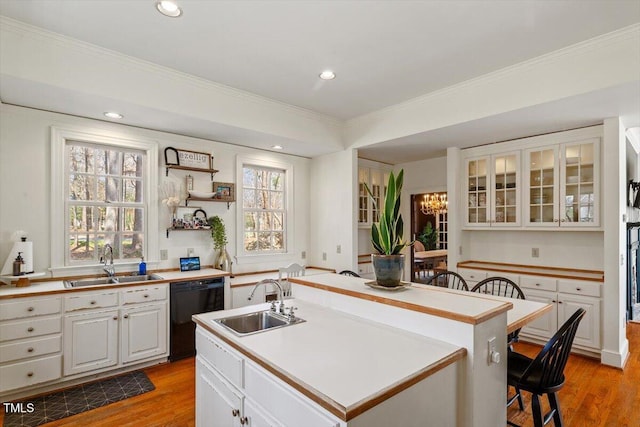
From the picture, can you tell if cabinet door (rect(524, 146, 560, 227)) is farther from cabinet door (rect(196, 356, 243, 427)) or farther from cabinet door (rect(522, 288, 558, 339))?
cabinet door (rect(196, 356, 243, 427))

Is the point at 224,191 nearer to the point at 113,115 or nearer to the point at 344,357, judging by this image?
the point at 113,115

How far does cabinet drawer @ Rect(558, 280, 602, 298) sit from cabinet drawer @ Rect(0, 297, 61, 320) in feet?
16.5

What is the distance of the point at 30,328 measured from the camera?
2781 mm

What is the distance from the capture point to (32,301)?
2789mm

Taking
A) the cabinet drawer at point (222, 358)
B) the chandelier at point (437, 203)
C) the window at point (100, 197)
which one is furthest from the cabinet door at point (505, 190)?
the window at point (100, 197)

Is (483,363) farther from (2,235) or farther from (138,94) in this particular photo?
(2,235)

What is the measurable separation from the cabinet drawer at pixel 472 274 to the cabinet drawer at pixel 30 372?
4557mm

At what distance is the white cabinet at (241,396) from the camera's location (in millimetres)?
1273

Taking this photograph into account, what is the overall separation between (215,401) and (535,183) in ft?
13.8

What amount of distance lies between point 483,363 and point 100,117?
12.7 feet

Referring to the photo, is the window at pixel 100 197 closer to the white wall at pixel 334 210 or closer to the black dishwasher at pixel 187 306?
the black dishwasher at pixel 187 306

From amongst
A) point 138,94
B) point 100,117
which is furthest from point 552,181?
point 100,117

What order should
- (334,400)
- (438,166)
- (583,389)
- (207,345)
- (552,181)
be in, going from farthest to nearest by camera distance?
(438,166) < (552,181) < (583,389) < (207,345) < (334,400)

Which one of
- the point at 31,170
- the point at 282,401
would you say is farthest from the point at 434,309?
the point at 31,170
